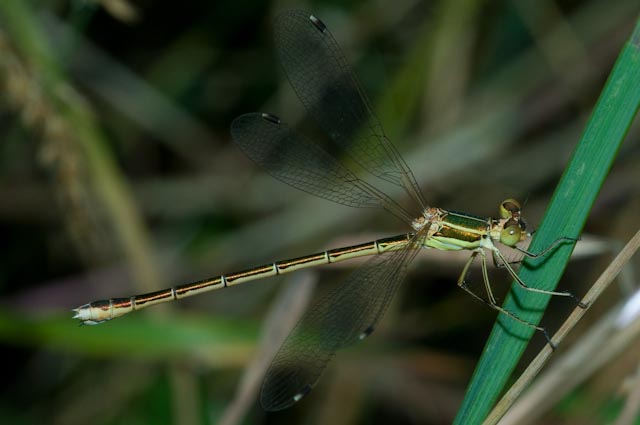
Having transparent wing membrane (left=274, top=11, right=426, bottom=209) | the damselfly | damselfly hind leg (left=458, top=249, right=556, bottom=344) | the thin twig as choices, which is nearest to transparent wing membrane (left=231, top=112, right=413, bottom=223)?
the damselfly

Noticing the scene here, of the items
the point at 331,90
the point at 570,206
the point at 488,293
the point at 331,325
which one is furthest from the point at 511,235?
the point at 331,90

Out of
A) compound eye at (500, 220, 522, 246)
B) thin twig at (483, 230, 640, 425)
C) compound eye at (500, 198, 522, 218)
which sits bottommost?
thin twig at (483, 230, 640, 425)

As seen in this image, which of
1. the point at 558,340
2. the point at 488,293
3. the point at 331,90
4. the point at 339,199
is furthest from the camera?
the point at 339,199

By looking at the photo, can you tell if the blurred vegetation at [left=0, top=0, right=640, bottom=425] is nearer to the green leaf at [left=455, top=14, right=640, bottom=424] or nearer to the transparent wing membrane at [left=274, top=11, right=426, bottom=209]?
the transparent wing membrane at [left=274, top=11, right=426, bottom=209]

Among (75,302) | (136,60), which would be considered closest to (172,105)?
(136,60)

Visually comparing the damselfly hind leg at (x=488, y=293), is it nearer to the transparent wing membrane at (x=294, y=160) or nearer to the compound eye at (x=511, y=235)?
the compound eye at (x=511, y=235)

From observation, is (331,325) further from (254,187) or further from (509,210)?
(254,187)

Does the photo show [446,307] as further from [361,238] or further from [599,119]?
[599,119]
